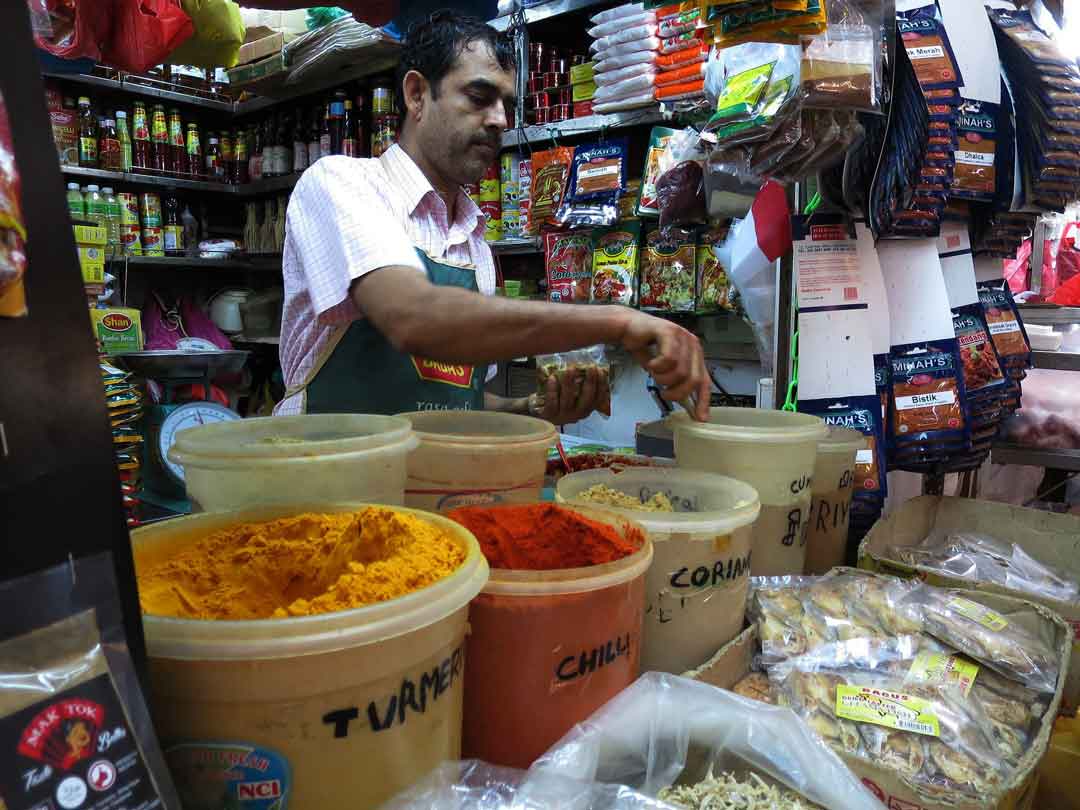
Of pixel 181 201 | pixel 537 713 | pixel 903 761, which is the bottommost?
pixel 903 761

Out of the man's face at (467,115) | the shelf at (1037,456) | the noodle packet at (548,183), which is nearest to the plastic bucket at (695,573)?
the man's face at (467,115)

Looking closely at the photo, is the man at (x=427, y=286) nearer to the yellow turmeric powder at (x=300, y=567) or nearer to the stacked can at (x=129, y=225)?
the yellow turmeric powder at (x=300, y=567)

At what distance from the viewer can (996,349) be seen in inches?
67.9

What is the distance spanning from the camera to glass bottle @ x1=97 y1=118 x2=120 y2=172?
4160mm

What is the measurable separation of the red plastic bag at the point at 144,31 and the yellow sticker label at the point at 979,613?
2.64m

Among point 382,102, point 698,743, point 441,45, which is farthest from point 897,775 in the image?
point 382,102

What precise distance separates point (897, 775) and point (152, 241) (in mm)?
4724

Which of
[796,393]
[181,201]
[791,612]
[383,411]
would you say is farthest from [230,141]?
[791,612]

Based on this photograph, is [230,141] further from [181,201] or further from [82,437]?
[82,437]

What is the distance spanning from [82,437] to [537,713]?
45cm

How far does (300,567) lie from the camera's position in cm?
63

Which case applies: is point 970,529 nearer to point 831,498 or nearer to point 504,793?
point 831,498

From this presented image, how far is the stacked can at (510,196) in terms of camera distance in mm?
3385

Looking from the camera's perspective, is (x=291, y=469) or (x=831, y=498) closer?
(x=291, y=469)
